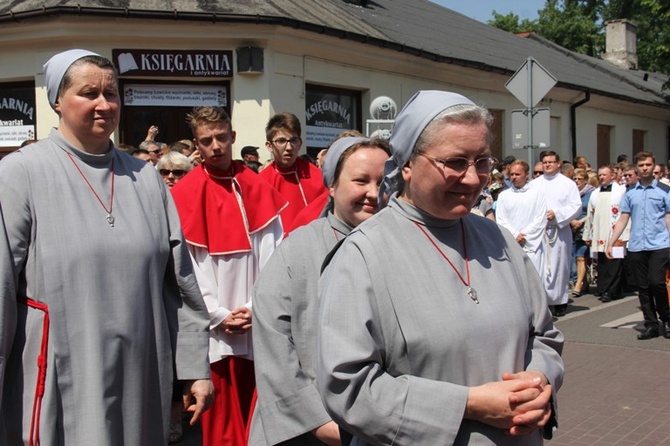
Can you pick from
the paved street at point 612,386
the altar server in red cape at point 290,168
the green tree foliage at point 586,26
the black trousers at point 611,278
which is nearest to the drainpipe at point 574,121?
the black trousers at point 611,278

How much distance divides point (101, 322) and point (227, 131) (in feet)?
6.52

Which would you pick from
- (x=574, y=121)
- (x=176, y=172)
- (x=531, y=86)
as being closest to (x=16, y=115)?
(x=531, y=86)

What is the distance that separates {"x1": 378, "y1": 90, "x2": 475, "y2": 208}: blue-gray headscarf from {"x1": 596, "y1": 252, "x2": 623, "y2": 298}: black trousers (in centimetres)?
1185

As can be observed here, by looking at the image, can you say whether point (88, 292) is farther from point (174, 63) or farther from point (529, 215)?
point (174, 63)

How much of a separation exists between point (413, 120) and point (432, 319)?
1.85ft

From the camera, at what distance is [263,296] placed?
3.41 metres

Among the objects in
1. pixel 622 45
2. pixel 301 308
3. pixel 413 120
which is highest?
pixel 622 45

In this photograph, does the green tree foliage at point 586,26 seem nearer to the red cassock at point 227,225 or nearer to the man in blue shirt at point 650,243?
the man in blue shirt at point 650,243

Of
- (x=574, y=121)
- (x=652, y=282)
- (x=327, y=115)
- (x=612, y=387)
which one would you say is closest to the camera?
(x=612, y=387)

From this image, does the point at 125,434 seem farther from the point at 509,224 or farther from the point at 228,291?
the point at 509,224

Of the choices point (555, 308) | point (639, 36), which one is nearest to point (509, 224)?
point (555, 308)

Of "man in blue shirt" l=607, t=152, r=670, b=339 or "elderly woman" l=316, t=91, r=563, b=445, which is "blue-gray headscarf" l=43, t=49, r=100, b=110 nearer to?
"elderly woman" l=316, t=91, r=563, b=445

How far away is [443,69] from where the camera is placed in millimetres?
18859

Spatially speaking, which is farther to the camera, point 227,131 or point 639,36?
point 639,36
